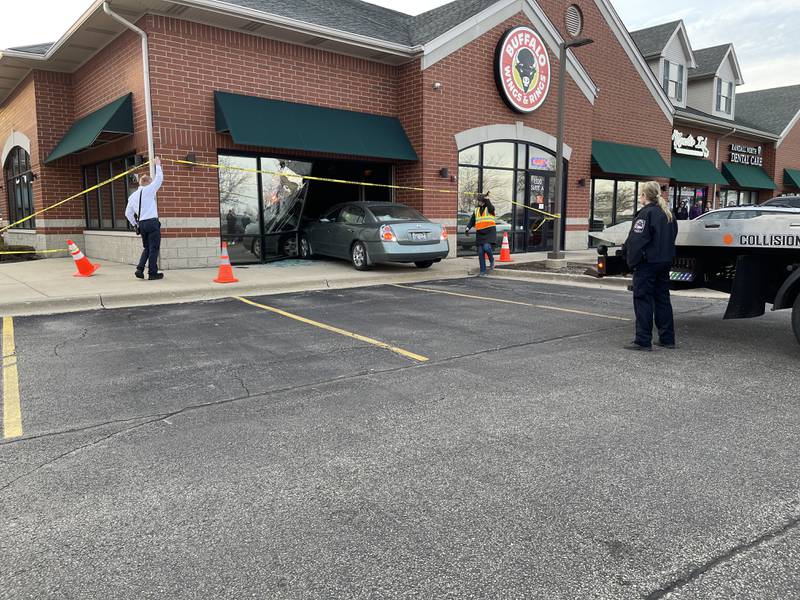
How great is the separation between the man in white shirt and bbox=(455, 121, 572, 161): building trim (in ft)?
27.8

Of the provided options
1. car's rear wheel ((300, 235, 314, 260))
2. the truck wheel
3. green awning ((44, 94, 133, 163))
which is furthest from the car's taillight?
the truck wheel

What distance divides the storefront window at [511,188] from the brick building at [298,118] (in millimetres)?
62

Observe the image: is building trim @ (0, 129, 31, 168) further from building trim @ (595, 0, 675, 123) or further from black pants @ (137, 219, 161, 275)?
building trim @ (595, 0, 675, 123)

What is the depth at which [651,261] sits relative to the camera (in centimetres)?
626

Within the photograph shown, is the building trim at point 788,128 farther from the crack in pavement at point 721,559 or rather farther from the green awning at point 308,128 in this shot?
the crack in pavement at point 721,559

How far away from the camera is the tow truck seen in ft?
19.3

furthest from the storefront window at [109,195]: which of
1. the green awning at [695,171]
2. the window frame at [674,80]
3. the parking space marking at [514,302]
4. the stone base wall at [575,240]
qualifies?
the window frame at [674,80]

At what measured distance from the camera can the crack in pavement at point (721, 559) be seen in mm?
2357

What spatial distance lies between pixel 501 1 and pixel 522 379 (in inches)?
572

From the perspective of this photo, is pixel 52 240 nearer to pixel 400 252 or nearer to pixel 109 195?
pixel 109 195

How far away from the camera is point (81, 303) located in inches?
366

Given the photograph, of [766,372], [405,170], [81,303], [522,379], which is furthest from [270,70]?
[766,372]

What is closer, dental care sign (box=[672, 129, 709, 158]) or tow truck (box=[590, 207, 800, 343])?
tow truck (box=[590, 207, 800, 343])

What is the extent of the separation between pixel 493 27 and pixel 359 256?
8.37 meters
